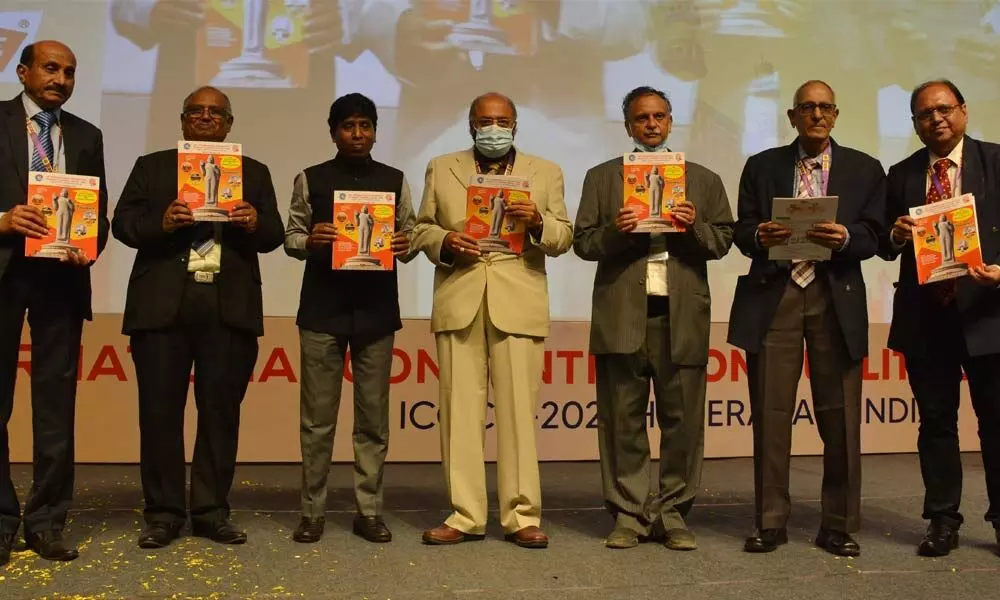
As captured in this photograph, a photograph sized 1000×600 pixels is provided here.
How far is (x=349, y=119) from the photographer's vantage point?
3531 millimetres

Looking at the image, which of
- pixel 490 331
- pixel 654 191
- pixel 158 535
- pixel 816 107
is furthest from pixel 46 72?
pixel 816 107

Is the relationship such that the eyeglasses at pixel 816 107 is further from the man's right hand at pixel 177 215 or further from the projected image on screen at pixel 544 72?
A: the projected image on screen at pixel 544 72

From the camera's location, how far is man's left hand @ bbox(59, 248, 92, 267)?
3.12 metres

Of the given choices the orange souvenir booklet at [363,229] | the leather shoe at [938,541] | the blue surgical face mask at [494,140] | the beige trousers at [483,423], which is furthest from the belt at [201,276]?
the leather shoe at [938,541]

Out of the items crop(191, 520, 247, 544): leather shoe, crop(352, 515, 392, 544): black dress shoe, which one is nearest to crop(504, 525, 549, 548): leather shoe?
crop(352, 515, 392, 544): black dress shoe

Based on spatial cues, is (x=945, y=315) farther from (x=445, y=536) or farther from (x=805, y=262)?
(x=445, y=536)

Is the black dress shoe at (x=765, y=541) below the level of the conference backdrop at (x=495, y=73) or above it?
below

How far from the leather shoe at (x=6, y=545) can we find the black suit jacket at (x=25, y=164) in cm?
79

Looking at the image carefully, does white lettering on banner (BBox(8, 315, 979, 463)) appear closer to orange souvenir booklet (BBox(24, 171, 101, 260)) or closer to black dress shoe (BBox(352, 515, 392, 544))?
black dress shoe (BBox(352, 515, 392, 544))

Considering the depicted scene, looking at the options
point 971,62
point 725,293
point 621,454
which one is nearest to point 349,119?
point 621,454

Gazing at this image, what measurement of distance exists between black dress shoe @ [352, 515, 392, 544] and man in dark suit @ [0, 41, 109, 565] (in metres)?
1.01

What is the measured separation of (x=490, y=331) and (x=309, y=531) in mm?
1026

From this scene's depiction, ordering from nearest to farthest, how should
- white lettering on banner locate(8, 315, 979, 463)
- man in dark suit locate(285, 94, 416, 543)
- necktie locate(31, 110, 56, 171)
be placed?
necktie locate(31, 110, 56, 171)
man in dark suit locate(285, 94, 416, 543)
white lettering on banner locate(8, 315, 979, 463)

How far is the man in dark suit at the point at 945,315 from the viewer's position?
3359 mm
